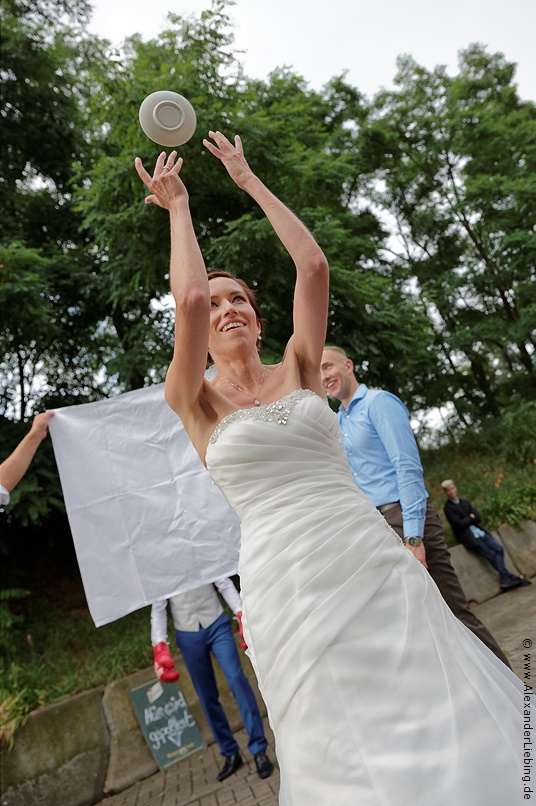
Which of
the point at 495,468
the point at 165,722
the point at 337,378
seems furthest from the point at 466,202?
the point at 165,722

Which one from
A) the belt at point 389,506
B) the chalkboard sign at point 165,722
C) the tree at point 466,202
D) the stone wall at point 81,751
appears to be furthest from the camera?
the tree at point 466,202

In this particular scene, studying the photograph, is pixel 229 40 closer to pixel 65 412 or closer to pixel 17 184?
pixel 17 184

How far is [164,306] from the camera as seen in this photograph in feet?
32.2

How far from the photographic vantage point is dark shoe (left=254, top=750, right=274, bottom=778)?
158 inches

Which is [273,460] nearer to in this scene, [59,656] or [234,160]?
[234,160]

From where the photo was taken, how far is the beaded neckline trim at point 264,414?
183cm

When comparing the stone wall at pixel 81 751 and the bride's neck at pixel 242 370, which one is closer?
the bride's neck at pixel 242 370

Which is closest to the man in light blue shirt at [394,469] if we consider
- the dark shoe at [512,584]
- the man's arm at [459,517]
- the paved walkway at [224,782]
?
the paved walkway at [224,782]

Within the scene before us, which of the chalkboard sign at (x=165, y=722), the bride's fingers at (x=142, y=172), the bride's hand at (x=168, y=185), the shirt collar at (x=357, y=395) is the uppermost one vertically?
the bride's fingers at (x=142, y=172)

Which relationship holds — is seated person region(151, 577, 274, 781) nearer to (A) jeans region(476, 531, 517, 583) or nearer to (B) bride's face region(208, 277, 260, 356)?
(B) bride's face region(208, 277, 260, 356)

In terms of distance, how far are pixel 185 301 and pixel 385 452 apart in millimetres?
2376

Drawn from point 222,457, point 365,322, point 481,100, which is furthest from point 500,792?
point 481,100

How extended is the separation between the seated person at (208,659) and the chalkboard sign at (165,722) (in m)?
0.98

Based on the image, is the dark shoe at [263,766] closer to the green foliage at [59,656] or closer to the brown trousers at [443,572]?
the brown trousers at [443,572]
